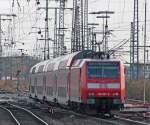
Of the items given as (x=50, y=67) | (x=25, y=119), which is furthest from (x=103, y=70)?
(x=50, y=67)

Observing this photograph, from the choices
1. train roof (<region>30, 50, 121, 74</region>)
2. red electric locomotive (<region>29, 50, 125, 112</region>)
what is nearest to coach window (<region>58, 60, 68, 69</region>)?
train roof (<region>30, 50, 121, 74</region>)

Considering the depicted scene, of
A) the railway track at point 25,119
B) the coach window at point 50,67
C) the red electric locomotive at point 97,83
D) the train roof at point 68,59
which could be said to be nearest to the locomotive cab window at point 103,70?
the red electric locomotive at point 97,83

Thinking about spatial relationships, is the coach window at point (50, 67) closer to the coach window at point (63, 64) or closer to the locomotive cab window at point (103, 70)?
the coach window at point (63, 64)

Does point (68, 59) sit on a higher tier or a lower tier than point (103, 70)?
higher

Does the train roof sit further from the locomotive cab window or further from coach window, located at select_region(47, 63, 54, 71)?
the locomotive cab window

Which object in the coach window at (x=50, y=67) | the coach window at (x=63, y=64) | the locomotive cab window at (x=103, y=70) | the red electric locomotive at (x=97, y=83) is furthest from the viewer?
the coach window at (x=50, y=67)

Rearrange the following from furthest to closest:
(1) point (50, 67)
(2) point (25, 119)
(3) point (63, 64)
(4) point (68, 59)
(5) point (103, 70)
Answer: (1) point (50, 67), (3) point (63, 64), (4) point (68, 59), (2) point (25, 119), (5) point (103, 70)

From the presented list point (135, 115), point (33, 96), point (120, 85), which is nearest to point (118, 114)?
point (135, 115)

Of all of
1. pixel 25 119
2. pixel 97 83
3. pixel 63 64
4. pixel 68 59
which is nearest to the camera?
pixel 97 83

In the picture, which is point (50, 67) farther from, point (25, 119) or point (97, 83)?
point (97, 83)

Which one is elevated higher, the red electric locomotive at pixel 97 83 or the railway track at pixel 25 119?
the red electric locomotive at pixel 97 83

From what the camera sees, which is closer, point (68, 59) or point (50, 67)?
point (68, 59)

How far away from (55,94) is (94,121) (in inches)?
510

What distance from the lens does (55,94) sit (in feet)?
135
